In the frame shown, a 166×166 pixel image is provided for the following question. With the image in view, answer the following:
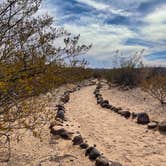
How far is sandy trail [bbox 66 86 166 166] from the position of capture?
9.54m

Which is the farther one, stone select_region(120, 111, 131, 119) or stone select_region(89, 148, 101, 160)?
stone select_region(120, 111, 131, 119)

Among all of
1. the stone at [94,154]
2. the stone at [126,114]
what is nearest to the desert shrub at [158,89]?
the stone at [126,114]

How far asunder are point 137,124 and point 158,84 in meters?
6.34

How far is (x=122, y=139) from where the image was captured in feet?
38.5

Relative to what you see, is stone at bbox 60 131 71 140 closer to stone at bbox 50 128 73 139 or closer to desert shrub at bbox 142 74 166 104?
stone at bbox 50 128 73 139

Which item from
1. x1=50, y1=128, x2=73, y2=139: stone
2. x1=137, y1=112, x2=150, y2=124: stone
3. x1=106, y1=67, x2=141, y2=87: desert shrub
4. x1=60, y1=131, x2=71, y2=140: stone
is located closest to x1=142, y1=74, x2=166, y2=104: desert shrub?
x1=137, y1=112, x2=150, y2=124: stone

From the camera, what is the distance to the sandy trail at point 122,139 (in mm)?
9540

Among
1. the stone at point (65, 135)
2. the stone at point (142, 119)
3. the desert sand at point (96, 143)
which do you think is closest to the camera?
the desert sand at point (96, 143)

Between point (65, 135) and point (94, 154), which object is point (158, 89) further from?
point (94, 154)

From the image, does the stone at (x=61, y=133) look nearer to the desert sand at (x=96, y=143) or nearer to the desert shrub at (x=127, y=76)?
the desert sand at (x=96, y=143)

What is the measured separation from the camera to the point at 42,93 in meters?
8.05

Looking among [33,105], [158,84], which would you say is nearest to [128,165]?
[33,105]

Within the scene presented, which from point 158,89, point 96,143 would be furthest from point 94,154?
point 158,89

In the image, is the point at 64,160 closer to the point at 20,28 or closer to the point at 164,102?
the point at 20,28
